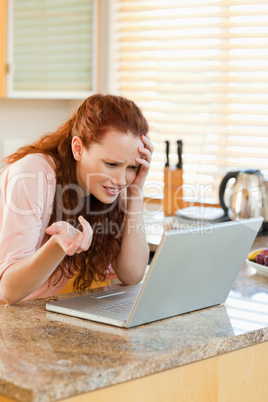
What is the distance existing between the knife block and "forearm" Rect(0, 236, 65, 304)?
1.62 meters

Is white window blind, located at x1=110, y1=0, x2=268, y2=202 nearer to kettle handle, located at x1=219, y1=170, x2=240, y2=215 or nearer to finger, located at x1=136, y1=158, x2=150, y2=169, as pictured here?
kettle handle, located at x1=219, y1=170, x2=240, y2=215

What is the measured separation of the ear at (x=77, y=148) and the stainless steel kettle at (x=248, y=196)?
106 cm

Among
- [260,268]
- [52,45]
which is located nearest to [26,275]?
[260,268]

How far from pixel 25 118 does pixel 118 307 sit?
2305 mm

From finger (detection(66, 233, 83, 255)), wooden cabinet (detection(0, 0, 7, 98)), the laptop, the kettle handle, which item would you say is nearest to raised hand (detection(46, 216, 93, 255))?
finger (detection(66, 233, 83, 255))

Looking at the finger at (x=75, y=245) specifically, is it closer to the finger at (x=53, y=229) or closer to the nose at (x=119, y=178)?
the finger at (x=53, y=229)

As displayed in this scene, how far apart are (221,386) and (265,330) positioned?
0.15 m

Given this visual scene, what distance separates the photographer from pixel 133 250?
175cm

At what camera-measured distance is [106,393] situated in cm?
100

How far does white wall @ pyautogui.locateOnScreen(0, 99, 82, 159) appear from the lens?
132 inches

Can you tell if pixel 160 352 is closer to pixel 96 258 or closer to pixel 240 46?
pixel 96 258

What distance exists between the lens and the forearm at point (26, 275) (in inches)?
54.0

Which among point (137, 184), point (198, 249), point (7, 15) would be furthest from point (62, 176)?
point (7, 15)

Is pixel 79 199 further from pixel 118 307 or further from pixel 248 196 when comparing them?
pixel 248 196
